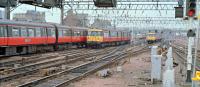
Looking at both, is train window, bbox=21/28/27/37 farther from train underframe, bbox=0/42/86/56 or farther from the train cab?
the train cab

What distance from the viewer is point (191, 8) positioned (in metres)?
15.1

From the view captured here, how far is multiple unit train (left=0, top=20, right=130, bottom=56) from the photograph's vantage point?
93.5ft

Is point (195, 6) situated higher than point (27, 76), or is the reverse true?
point (195, 6)

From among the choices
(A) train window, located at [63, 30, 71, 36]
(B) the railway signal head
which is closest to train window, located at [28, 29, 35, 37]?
(A) train window, located at [63, 30, 71, 36]

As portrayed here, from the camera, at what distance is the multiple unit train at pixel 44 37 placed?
93.5 feet

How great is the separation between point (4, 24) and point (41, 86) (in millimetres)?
13803

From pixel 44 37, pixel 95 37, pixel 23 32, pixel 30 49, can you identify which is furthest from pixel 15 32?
pixel 95 37

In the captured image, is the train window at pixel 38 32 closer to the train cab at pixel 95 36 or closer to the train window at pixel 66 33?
the train window at pixel 66 33

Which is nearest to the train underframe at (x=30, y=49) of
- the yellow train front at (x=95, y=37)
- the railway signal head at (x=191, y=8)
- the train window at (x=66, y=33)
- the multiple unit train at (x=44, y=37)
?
the multiple unit train at (x=44, y=37)

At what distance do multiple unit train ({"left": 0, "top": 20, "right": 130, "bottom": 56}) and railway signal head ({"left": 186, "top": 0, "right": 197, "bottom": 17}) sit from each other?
15506 millimetres

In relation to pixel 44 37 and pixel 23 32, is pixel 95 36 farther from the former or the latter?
pixel 23 32

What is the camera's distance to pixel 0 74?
1805cm

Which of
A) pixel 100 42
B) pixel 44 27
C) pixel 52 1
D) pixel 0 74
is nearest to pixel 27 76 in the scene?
pixel 0 74

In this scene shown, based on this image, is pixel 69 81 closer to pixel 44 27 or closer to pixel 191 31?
pixel 191 31
